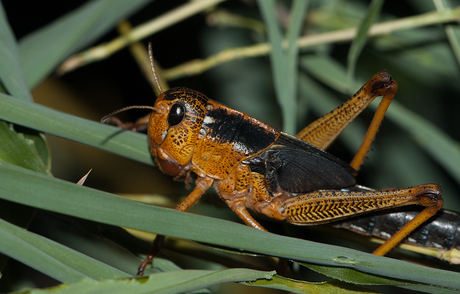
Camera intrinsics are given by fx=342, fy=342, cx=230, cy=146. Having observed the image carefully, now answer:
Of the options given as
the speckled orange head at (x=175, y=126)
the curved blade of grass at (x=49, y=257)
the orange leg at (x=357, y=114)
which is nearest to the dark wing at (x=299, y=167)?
the orange leg at (x=357, y=114)

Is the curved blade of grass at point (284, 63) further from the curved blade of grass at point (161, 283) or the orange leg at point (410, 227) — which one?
the curved blade of grass at point (161, 283)

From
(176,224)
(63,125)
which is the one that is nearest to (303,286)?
(176,224)

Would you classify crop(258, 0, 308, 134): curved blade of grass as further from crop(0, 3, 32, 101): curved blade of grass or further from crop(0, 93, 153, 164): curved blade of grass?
crop(0, 3, 32, 101): curved blade of grass

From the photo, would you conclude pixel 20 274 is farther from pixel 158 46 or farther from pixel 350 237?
pixel 158 46

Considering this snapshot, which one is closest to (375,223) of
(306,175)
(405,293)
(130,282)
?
(306,175)

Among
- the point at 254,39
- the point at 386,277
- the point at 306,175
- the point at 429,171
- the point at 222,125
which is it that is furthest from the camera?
the point at 254,39

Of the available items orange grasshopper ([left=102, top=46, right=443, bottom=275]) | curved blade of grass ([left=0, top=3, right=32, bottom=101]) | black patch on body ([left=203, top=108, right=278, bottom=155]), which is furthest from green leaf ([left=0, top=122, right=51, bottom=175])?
black patch on body ([left=203, top=108, right=278, bottom=155])
